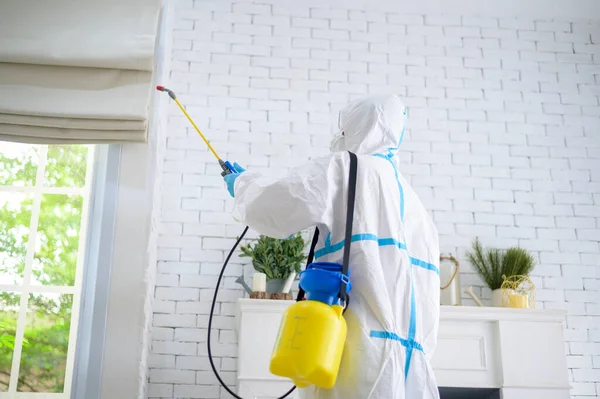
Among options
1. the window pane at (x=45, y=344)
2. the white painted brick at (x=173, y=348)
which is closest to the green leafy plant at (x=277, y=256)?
the white painted brick at (x=173, y=348)

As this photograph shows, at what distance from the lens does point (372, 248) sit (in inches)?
85.8

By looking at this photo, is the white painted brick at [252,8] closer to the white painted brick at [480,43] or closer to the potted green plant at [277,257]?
the white painted brick at [480,43]

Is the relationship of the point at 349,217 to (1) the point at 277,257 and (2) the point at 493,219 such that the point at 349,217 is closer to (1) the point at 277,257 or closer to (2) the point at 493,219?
(1) the point at 277,257

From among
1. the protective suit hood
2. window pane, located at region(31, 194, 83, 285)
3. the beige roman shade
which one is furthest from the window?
the protective suit hood

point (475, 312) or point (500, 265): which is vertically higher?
point (500, 265)

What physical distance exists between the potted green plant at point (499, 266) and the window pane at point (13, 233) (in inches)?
92.5

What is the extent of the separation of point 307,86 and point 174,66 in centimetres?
80

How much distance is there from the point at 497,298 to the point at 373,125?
173 cm

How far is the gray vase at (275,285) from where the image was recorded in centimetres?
361

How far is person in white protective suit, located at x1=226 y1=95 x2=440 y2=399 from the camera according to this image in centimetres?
204

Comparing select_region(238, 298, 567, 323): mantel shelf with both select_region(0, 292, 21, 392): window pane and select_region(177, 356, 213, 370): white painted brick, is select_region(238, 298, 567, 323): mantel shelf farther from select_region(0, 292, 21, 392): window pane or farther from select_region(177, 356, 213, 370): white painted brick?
select_region(0, 292, 21, 392): window pane

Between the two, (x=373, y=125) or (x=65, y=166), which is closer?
(x=373, y=125)

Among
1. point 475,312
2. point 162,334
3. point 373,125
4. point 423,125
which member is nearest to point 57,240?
point 162,334

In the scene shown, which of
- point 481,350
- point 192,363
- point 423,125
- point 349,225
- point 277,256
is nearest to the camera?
point 349,225
